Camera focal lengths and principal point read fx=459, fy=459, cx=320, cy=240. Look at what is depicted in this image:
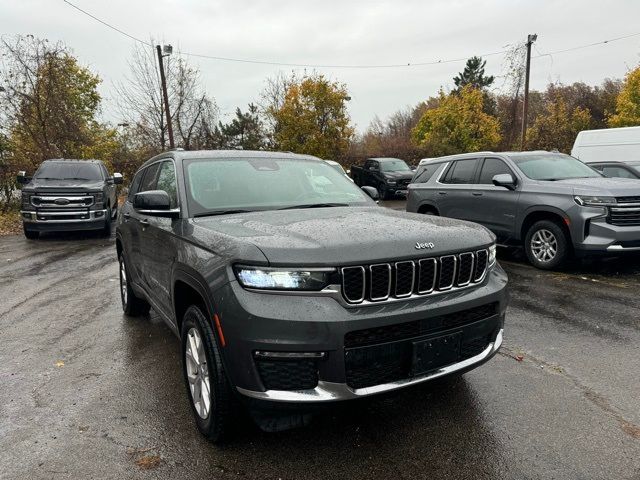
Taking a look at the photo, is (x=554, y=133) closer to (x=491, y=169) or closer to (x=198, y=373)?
(x=491, y=169)

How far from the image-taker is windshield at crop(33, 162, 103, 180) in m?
11.9

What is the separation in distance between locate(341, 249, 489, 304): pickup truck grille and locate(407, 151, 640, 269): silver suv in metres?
4.47

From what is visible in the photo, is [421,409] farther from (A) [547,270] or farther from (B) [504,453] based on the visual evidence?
(A) [547,270]

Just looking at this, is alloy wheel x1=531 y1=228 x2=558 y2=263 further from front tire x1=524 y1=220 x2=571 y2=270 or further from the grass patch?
the grass patch

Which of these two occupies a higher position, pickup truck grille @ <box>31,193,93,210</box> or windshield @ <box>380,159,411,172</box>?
windshield @ <box>380,159,411,172</box>

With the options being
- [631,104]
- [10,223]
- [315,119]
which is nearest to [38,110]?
[10,223]

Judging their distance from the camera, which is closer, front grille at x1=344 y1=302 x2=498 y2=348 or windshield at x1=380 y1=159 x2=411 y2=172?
front grille at x1=344 y1=302 x2=498 y2=348

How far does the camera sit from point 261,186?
362 cm

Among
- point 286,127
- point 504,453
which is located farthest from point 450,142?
point 504,453

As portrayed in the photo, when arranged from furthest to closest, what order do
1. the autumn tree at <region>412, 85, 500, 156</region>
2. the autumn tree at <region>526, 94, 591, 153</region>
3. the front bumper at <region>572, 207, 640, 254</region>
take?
the autumn tree at <region>412, 85, 500, 156</region> → the autumn tree at <region>526, 94, 591, 153</region> → the front bumper at <region>572, 207, 640, 254</region>

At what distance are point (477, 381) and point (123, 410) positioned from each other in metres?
2.54

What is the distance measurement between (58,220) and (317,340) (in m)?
11.0

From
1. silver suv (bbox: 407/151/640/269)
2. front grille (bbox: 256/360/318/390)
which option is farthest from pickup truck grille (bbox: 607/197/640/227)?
front grille (bbox: 256/360/318/390)

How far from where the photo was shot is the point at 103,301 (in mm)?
5992
